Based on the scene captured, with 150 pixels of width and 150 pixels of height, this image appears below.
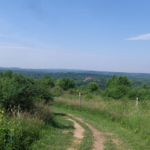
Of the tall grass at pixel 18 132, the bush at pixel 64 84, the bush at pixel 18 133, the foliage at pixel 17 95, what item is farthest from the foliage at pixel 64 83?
the bush at pixel 18 133

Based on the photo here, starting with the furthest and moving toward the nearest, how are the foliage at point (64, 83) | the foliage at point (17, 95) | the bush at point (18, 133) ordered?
the foliage at point (64, 83) → the foliage at point (17, 95) → the bush at point (18, 133)

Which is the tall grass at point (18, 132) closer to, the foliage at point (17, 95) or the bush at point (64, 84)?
the foliage at point (17, 95)

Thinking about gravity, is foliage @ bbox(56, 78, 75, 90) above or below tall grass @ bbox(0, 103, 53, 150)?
below

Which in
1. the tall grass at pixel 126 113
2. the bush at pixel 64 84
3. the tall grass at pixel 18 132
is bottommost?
the bush at pixel 64 84

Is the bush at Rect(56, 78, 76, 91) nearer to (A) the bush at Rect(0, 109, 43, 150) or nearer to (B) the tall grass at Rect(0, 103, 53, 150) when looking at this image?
(B) the tall grass at Rect(0, 103, 53, 150)

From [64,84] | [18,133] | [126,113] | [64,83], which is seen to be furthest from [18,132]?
[64,84]

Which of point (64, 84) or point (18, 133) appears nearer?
point (18, 133)

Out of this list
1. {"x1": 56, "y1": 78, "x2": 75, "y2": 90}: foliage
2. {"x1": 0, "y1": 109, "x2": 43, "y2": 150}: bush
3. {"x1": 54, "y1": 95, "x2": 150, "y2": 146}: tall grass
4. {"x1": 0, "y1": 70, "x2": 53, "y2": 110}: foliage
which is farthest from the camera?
{"x1": 56, "y1": 78, "x2": 75, "y2": 90}: foliage

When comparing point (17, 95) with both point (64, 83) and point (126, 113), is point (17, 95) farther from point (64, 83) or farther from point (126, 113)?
point (64, 83)

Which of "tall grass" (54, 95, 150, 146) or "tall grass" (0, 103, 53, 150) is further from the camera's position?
"tall grass" (54, 95, 150, 146)

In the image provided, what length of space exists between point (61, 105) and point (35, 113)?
1112 cm

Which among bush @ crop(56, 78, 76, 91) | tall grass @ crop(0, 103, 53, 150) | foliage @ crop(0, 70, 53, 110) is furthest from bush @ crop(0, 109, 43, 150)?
bush @ crop(56, 78, 76, 91)

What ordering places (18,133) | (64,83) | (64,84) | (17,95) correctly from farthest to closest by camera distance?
(64,84)
(64,83)
(17,95)
(18,133)

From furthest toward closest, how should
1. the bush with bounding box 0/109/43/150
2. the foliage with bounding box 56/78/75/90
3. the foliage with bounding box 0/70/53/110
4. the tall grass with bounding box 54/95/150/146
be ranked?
the foliage with bounding box 56/78/75/90, the tall grass with bounding box 54/95/150/146, the foliage with bounding box 0/70/53/110, the bush with bounding box 0/109/43/150
